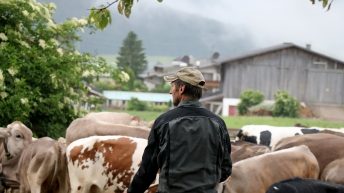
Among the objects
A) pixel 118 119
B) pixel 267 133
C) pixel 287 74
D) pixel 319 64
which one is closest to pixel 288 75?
pixel 287 74

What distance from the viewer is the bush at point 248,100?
5097 cm

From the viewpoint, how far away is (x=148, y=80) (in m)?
101

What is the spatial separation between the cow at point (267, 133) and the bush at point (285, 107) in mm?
35843

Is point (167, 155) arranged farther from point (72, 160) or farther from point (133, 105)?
point (133, 105)

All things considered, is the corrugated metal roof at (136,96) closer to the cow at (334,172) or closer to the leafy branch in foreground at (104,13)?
the cow at (334,172)

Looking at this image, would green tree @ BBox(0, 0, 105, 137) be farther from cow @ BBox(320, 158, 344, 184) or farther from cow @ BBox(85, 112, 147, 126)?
cow @ BBox(320, 158, 344, 184)

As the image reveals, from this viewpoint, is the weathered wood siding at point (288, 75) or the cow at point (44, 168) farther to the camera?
the weathered wood siding at point (288, 75)

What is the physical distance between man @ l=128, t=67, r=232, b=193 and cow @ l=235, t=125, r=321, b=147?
25.3 ft

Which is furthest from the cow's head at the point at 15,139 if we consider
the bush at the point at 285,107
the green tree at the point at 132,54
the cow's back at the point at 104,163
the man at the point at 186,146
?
the green tree at the point at 132,54

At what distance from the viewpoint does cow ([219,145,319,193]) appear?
24.4 feet

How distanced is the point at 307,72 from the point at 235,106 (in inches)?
272

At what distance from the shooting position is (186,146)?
16.8ft

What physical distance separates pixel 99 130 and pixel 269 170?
135 inches

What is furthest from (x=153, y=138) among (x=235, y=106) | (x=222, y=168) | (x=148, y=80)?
(x=148, y=80)
